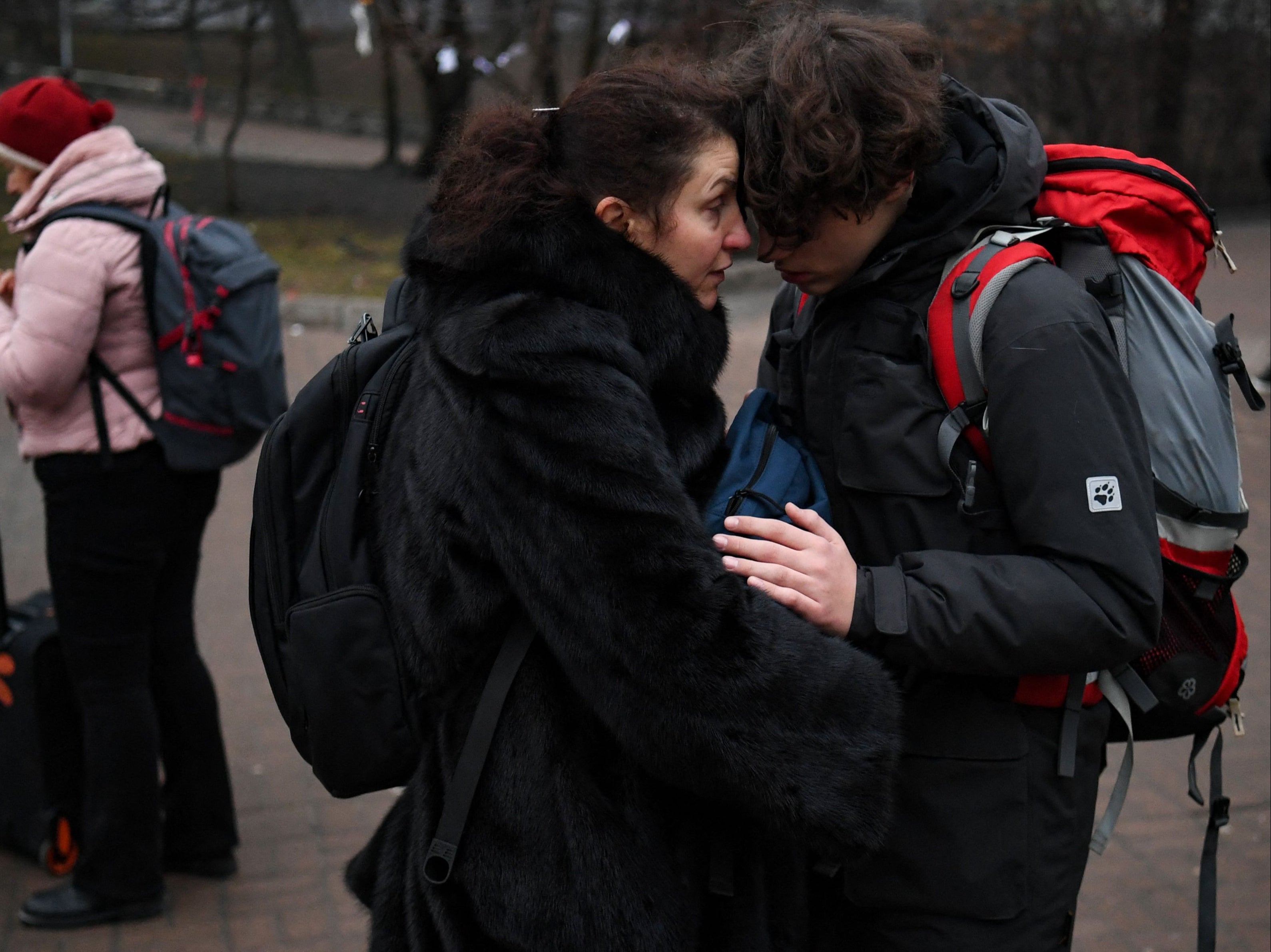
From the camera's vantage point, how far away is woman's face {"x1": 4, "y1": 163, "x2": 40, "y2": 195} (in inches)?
144

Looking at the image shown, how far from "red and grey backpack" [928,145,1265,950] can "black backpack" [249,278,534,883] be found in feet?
2.54

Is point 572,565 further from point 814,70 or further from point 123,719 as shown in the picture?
point 123,719

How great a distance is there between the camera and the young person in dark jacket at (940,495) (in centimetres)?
187

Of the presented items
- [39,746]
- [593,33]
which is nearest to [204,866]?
[39,746]

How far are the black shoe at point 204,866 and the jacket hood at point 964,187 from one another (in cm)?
285

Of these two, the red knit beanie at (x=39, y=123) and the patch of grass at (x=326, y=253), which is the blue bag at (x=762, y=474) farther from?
the patch of grass at (x=326, y=253)

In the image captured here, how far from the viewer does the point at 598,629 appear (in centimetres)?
171

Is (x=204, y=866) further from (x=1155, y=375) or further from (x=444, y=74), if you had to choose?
(x=444, y=74)

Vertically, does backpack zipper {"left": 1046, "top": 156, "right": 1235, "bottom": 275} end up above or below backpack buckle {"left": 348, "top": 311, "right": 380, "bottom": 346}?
above

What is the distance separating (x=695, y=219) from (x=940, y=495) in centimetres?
53

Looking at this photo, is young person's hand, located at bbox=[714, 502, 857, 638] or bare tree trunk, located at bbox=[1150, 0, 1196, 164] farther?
bare tree trunk, located at bbox=[1150, 0, 1196, 164]

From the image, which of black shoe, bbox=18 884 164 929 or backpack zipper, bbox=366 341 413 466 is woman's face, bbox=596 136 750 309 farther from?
black shoe, bbox=18 884 164 929

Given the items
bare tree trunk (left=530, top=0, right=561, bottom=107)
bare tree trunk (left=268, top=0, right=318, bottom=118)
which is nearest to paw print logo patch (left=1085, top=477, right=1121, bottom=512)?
bare tree trunk (left=530, top=0, right=561, bottom=107)

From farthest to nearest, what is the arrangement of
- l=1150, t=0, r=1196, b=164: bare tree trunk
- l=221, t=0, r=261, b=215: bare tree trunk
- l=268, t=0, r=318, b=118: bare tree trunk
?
l=268, t=0, r=318, b=118: bare tree trunk < l=221, t=0, r=261, b=215: bare tree trunk < l=1150, t=0, r=1196, b=164: bare tree trunk
